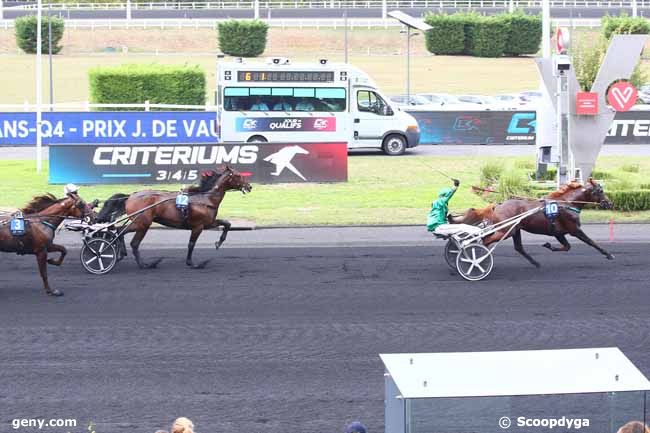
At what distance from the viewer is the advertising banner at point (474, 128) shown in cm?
3572

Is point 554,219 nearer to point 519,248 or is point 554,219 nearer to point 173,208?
point 519,248

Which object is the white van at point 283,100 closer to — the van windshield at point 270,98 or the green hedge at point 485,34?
the van windshield at point 270,98

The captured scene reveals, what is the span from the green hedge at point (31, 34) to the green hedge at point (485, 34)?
2106cm

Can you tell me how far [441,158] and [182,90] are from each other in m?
14.8

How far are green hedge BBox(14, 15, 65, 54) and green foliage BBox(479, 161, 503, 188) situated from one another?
4277 centimetres

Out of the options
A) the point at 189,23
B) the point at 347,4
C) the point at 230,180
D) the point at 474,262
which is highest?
the point at 347,4

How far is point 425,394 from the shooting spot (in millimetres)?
5578

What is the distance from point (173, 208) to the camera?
1664 cm

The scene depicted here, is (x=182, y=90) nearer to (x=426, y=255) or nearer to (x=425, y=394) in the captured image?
(x=426, y=255)

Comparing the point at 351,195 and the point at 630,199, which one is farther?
the point at 351,195

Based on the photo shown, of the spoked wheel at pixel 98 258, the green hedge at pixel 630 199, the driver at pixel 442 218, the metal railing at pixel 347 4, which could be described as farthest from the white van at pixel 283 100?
the metal railing at pixel 347 4

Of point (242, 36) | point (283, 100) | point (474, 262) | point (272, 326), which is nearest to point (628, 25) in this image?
point (242, 36)

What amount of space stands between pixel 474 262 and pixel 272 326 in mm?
3731

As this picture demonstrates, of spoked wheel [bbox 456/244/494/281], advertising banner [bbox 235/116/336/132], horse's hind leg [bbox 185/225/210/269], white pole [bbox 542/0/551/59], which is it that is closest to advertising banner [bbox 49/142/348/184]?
white pole [bbox 542/0/551/59]
